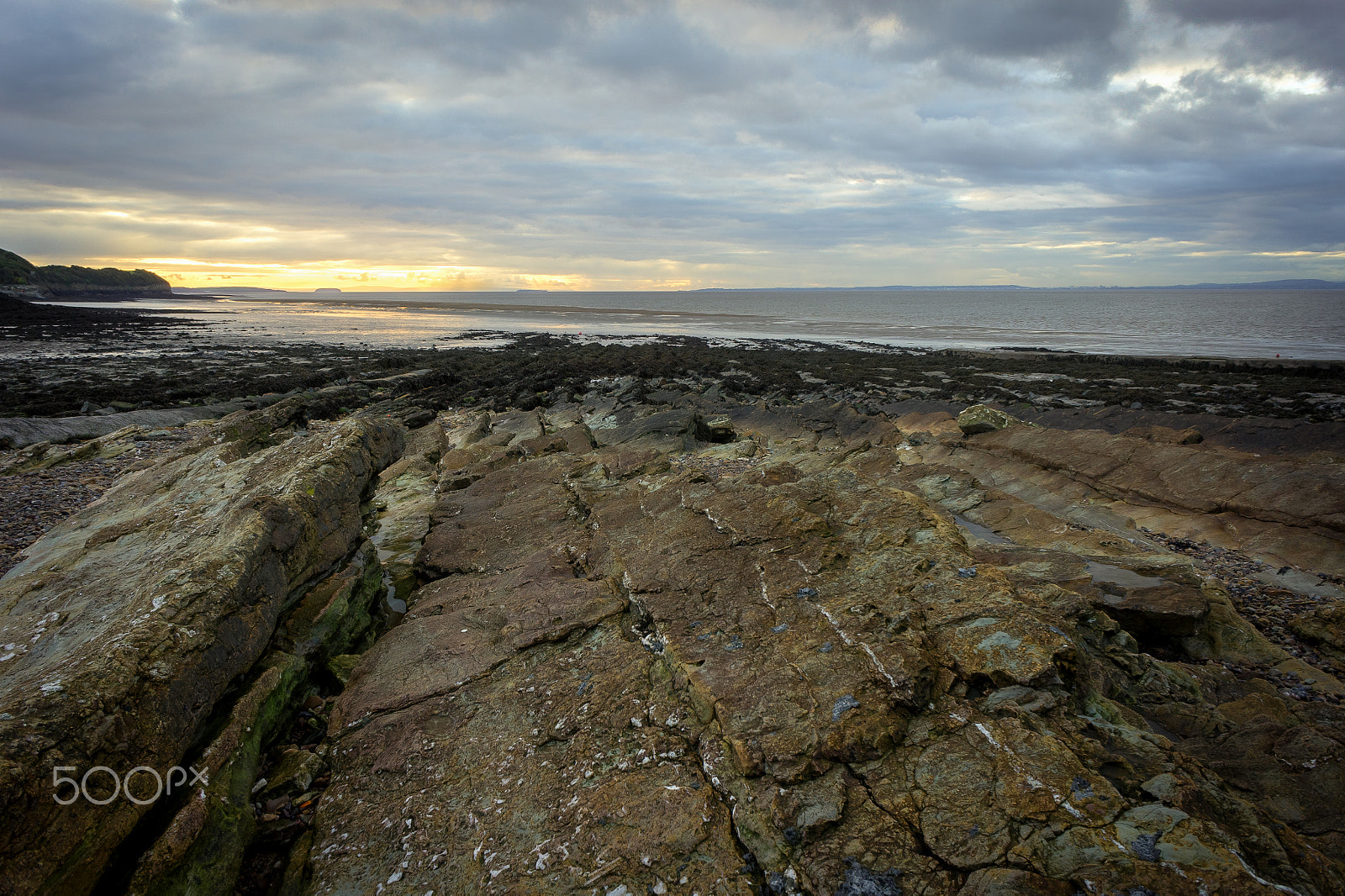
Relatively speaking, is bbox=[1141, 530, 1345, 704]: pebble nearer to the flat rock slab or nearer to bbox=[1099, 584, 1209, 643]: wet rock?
bbox=[1099, 584, 1209, 643]: wet rock

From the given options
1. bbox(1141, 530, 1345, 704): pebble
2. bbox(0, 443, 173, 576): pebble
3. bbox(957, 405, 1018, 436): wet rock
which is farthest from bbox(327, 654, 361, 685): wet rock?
bbox(957, 405, 1018, 436): wet rock

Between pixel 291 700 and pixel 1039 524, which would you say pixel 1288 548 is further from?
pixel 291 700

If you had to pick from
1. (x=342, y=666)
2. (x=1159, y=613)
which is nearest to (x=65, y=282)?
(x=342, y=666)

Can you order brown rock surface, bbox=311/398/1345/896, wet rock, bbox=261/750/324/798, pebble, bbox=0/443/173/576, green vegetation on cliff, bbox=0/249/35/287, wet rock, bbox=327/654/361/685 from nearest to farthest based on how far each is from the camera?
brown rock surface, bbox=311/398/1345/896
wet rock, bbox=261/750/324/798
wet rock, bbox=327/654/361/685
pebble, bbox=0/443/173/576
green vegetation on cliff, bbox=0/249/35/287

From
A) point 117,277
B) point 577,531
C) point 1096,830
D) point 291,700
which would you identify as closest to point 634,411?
point 577,531

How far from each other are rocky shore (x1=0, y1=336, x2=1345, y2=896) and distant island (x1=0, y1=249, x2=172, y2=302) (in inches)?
6171

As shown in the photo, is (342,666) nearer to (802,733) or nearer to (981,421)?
(802,733)

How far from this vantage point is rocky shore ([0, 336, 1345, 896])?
3350 millimetres

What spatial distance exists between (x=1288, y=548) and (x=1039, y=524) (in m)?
3.71

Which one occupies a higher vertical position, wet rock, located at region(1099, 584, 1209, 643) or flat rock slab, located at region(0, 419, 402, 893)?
flat rock slab, located at region(0, 419, 402, 893)

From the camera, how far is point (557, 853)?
3.62m

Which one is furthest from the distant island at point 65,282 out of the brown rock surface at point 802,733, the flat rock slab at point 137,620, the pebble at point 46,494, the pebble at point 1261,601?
the pebble at point 1261,601

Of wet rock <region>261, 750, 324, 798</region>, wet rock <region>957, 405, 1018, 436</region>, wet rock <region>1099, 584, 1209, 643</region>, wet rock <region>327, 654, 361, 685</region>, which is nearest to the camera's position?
wet rock <region>261, 750, 324, 798</region>

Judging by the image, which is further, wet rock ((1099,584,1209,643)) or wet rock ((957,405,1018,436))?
wet rock ((957,405,1018,436))
